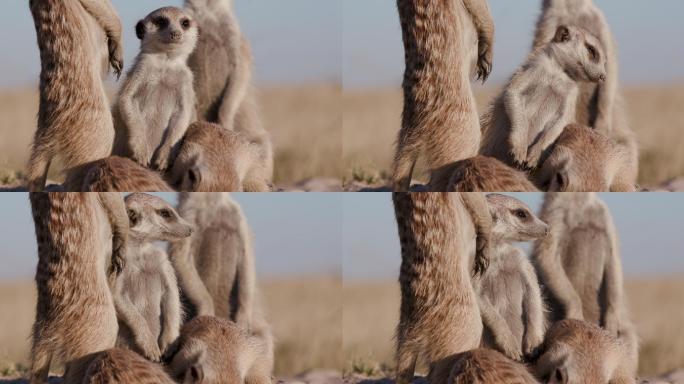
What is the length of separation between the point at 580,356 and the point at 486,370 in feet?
1.09

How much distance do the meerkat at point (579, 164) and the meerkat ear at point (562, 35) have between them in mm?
291

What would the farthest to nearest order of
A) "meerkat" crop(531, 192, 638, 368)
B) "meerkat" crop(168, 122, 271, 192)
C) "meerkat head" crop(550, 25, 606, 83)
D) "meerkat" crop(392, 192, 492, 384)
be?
"meerkat" crop(531, 192, 638, 368)
"meerkat head" crop(550, 25, 606, 83)
"meerkat" crop(392, 192, 492, 384)
"meerkat" crop(168, 122, 271, 192)

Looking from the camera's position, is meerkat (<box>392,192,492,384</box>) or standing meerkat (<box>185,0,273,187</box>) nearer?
meerkat (<box>392,192,492,384</box>)

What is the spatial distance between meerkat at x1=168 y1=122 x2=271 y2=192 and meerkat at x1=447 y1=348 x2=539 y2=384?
0.72 m

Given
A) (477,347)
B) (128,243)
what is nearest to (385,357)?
(477,347)

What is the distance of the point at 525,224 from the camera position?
4527 millimetres

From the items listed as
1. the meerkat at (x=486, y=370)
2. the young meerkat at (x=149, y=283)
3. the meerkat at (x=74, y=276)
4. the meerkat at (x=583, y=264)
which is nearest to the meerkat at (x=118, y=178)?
the meerkat at (x=74, y=276)

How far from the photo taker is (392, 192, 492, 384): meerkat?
14.2 ft

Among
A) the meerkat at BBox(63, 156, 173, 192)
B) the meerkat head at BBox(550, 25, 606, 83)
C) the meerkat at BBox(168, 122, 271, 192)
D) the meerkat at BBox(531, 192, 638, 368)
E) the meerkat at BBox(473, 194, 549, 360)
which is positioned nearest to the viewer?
the meerkat at BBox(63, 156, 173, 192)

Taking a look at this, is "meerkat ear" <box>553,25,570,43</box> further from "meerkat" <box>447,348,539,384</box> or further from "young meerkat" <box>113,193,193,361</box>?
"young meerkat" <box>113,193,193,361</box>

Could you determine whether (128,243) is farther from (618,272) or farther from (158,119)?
(618,272)

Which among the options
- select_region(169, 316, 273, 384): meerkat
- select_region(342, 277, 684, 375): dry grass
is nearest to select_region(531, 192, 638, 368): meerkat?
→ select_region(342, 277, 684, 375): dry grass

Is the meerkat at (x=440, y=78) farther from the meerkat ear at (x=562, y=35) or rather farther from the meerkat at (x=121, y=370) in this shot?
the meerkat at (x=121, y=370)

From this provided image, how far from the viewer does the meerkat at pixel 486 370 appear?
4238 millimetres
